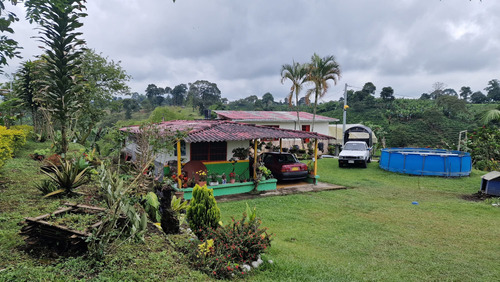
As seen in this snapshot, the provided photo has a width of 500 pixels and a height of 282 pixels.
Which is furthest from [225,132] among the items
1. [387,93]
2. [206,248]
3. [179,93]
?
[179,93]

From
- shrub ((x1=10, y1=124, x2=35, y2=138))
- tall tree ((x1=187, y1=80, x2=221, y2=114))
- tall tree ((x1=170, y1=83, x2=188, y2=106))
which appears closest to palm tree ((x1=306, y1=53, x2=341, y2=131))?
shrub ((x1=10, y1=124, x2=35, y2=138))

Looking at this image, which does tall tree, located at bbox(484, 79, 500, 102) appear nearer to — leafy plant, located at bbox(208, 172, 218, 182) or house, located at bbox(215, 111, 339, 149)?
house, located at bbox(215, 111, 339, 149)

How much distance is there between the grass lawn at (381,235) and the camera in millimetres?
4770

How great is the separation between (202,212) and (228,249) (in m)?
1.05

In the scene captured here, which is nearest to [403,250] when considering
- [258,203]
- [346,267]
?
[346,267]

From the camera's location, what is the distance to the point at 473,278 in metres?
4.61

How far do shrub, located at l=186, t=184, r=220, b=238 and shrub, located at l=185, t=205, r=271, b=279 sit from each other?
0.57 feet

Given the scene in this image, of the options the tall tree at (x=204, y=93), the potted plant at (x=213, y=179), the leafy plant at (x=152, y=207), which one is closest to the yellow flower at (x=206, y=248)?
the leafy plant at (x=152, y=207)

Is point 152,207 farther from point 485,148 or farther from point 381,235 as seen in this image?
point 485,148

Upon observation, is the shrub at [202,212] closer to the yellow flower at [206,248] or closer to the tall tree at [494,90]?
the yellow flower at [206,248]

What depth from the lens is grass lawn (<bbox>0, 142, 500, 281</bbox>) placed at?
355 cm

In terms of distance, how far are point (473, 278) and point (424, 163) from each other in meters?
12.1

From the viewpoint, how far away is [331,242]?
620 centimetres

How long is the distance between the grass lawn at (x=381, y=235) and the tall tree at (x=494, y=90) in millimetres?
54318
